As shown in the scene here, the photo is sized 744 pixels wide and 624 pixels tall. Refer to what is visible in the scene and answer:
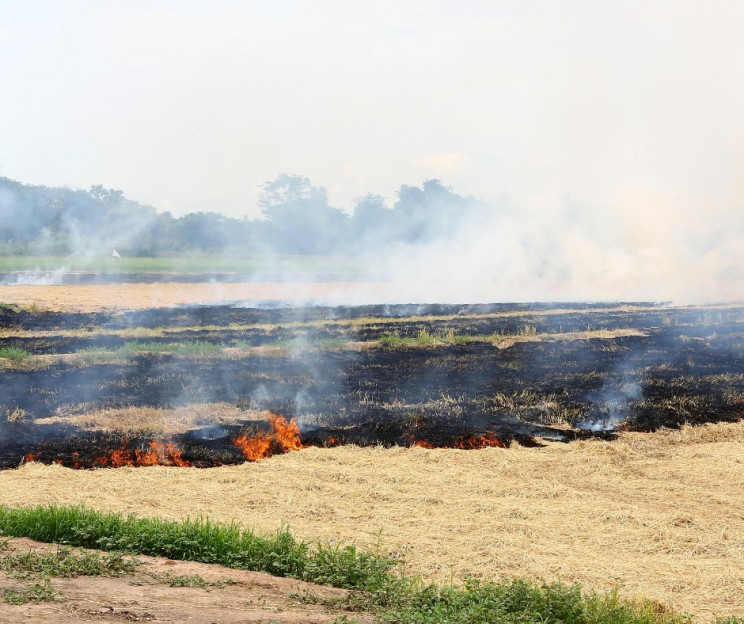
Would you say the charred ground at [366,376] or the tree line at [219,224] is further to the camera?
the tree line at [219,224]

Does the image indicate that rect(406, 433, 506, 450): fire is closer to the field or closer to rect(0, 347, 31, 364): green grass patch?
the field

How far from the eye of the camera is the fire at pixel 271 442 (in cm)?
1240

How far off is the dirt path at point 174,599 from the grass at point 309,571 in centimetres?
A: 15

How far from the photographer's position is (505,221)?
48594mm

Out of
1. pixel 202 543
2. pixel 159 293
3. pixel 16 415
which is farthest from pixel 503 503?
pixel 159 293

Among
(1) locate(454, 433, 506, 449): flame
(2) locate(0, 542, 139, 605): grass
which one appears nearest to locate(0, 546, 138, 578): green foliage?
(2) locate(0, 542, 139, 605): grass

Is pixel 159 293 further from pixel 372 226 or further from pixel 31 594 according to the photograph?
pixel 31 594

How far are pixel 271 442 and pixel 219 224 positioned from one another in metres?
48.8

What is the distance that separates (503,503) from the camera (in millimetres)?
10164

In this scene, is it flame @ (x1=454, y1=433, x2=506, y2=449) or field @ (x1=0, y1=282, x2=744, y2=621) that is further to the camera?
flame @ (x1=454, y1=433, x2=506, y2=449)

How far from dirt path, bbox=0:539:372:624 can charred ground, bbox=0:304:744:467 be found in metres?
4.82

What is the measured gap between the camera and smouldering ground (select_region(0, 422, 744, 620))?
26.7 feet

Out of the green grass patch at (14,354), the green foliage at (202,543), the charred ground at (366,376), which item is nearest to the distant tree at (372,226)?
the charred ground at (366,376)

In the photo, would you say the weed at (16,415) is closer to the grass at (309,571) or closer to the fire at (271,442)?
the fire at (271,442)
